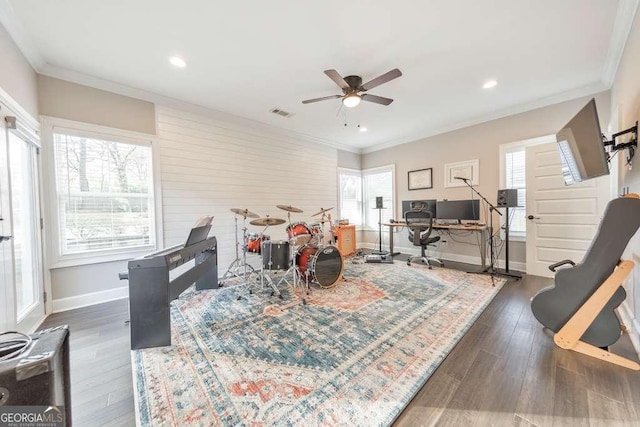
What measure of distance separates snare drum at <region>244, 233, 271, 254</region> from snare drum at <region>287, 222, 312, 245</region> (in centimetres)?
40

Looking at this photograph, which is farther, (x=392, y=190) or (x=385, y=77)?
(x=392, y=190)

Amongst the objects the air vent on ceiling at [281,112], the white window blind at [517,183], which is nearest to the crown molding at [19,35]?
the air vent on ceiling at [281,112]

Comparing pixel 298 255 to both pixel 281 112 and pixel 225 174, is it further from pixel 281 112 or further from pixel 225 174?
pixel 281 112

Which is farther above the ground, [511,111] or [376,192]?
[511,111]

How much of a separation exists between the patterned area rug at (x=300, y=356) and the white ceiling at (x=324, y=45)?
278cm

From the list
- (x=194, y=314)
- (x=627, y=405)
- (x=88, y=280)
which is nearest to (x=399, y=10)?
(x=627, y=405)

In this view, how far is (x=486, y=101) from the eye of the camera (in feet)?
12.2

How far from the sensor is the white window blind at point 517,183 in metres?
4.06

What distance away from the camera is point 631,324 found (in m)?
2.04

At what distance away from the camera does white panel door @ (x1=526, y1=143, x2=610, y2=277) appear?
130 inches

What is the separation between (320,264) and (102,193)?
2942 mm

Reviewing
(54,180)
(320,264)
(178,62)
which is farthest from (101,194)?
(320,264)

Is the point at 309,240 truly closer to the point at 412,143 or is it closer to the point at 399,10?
the point at 399,10

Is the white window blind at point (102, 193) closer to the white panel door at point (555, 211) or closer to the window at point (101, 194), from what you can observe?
the window at point (101, 194)
